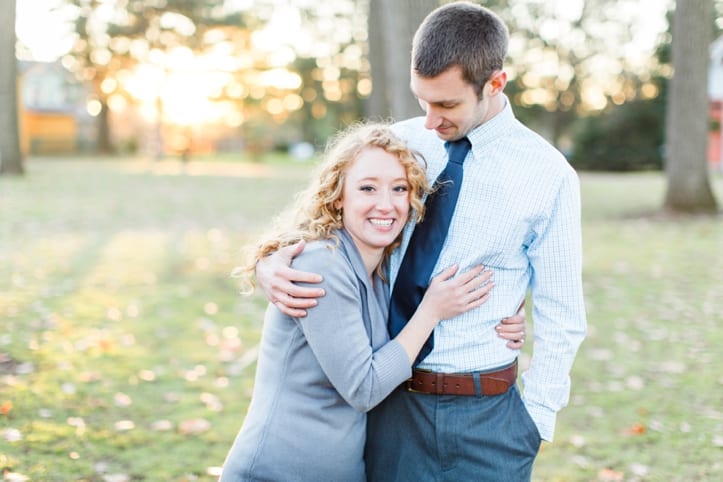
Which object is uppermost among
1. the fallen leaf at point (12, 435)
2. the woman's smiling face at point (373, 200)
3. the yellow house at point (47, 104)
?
the yellow house at point (47, 104)

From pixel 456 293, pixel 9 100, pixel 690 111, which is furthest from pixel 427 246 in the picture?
pixel 9 100

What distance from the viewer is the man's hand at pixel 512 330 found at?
104 inches

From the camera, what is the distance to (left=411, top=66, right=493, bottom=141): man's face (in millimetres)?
2492

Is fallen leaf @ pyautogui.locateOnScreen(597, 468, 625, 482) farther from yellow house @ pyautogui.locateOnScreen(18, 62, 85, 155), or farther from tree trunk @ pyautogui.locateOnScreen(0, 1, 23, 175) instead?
yellow house @ pyautogui.locateOnScreen(18, 62, 85, 155)

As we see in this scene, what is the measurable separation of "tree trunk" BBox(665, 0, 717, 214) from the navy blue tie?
14.1 metres

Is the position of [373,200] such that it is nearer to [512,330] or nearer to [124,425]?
[512,330]

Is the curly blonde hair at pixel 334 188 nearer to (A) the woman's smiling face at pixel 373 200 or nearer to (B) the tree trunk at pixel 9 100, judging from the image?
(A) the woman's smiling face at pixel 373 200

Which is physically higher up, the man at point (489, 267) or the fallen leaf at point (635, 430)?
the man at point (489, 267)

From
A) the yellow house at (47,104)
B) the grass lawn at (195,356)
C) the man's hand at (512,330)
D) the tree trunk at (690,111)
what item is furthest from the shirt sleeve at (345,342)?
the yellow house at (47,104)

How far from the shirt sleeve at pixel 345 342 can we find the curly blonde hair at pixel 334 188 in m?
0.13

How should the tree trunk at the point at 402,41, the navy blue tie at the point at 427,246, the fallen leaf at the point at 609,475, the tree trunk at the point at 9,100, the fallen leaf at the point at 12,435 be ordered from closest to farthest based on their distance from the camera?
the navy blue tie at the point at 427,246 < the fallen leaf at the point at 609,475 < the fallen leaf at the point at 12,435 < the tree trunk at the point at 402,41 < the tree trunk at the point at 9,100

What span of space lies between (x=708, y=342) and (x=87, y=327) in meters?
6.03

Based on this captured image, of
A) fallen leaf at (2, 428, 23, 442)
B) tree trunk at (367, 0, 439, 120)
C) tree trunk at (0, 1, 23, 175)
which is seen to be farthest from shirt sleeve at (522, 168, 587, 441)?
tree trunk at (0, 1, 23, 175)

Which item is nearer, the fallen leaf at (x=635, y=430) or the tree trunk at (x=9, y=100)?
the fallen leaf at (x=635, y=430)
